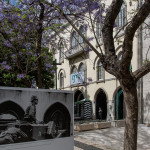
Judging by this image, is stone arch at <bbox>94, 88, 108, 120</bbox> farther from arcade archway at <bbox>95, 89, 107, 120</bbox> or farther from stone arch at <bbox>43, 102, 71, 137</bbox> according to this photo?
stone arch at <bbox>43, 102, 71, 137</bbox>

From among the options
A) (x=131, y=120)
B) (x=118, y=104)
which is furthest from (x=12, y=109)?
(x=118, y=104)

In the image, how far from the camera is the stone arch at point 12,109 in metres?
4.31

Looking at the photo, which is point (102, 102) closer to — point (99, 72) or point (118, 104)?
point (99, 72)

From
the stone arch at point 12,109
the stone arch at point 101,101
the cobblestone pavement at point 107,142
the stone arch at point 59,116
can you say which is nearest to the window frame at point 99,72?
the stone arch at point 101,101

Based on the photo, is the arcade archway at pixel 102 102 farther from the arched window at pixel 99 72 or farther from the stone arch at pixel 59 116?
the stone arch at pixel 59 116

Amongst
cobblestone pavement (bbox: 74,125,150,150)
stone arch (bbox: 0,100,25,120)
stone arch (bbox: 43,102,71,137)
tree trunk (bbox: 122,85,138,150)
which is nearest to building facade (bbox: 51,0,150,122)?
cobblestone pavement (bbox: 74,125,150,150)

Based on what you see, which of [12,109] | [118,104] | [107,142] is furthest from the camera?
[118,104]

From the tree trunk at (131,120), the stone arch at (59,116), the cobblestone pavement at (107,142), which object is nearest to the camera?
the tree trunk at (131,120)

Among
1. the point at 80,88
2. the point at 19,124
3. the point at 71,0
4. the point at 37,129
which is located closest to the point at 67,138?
the point at 37,129

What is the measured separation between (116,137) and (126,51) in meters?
8.48

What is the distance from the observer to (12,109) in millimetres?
4434

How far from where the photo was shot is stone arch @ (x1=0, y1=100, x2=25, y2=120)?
431 centimetres

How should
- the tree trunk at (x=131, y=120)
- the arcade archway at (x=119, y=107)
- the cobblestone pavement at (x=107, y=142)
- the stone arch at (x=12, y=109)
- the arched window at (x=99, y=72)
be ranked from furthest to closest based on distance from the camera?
the arched window at (x=99, y=72) → the arcade archway at (x=119, y=107) → the cobblestone pavement at (x=107, y=142) → the tree trunk at (x=131, y=120) → the stone arch at (x=12, y=109)

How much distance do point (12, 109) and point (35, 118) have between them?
609 millimetres
